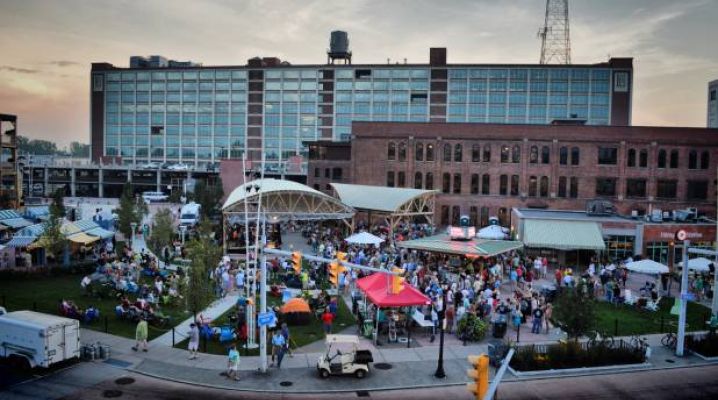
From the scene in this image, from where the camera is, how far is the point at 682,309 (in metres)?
21.1

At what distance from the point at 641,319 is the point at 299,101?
316 ft

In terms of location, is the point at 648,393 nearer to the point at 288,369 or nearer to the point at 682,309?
the point at 682,309

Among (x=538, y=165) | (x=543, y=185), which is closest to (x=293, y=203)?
(x=538, y=165)

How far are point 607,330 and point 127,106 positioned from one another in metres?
122

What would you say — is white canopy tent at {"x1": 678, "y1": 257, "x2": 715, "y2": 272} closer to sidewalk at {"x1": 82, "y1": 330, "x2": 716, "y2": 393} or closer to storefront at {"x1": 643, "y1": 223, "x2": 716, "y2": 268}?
storefront at {"x1": 643, "y1": 223, "x2": 716, "y2": 268}

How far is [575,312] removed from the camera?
19844 millimetres

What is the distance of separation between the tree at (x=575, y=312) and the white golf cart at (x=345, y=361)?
7.51 metres

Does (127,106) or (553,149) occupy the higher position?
(127,106)

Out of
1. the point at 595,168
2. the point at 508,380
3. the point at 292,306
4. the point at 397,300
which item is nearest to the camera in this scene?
the point at 508,380

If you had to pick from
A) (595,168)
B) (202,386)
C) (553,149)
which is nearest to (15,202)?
(202,386)

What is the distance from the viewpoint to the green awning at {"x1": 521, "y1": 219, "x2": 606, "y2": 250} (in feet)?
131

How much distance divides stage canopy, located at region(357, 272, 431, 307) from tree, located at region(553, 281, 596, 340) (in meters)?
5.39

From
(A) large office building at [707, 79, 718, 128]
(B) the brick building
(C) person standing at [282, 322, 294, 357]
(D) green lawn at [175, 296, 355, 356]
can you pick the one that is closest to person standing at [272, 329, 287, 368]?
(C) person standing at [282, 322, 294, 357]

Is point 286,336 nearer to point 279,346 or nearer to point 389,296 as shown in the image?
point 279,346
